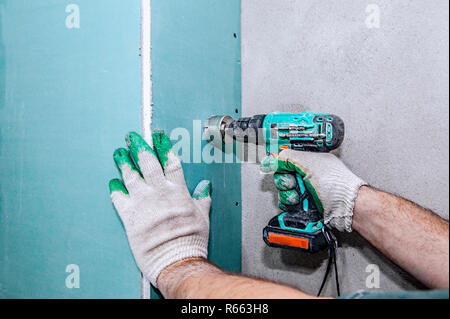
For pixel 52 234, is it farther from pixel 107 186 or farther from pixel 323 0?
pixel 323 0

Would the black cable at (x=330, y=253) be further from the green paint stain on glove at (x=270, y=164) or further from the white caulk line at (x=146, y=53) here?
the white caulk line at (x=146, y=53)

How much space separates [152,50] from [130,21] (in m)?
0.08

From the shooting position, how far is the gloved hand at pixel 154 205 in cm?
73

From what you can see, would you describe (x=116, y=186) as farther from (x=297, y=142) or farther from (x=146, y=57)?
(x=297, y=142)

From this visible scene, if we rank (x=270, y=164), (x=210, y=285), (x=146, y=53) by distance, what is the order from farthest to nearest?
(x=270, y=164), (x=146, y=53), (x=210, y=285)

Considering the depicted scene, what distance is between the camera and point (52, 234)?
2.74ft

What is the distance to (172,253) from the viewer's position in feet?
2.47

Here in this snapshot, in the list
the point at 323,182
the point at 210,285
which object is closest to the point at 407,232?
the point at 323,182

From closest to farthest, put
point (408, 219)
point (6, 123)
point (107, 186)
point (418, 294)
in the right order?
point (418, 294) < point (408, 219) < point (107, 186) < point (6, 123)

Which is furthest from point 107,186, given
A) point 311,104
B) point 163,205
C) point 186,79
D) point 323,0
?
point 323,0

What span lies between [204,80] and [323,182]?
44 cm

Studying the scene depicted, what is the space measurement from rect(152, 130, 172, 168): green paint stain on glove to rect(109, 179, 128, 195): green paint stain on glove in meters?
0.11

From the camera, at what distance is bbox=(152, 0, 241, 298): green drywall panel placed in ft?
2.53

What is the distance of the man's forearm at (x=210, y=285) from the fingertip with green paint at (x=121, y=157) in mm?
266
